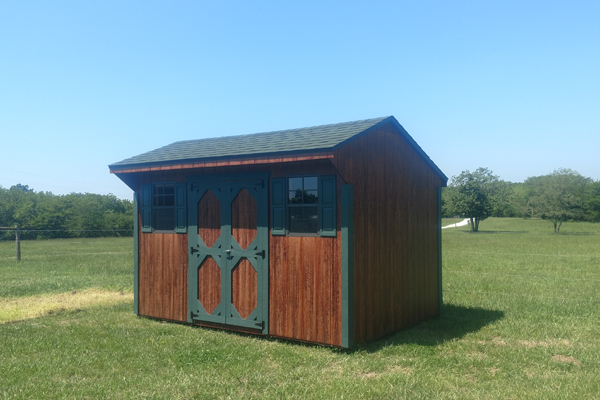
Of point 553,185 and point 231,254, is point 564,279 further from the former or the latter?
point 553,185

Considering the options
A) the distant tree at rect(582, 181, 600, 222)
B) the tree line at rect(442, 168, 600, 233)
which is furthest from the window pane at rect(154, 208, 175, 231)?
the distant tree at rect(582, 181, 600, 222)

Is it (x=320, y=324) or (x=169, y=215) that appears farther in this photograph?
(x=169, y=215)

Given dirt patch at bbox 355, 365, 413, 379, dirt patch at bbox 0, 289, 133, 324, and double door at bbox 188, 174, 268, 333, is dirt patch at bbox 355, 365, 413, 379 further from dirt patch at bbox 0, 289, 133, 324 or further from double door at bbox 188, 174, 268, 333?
dirt patch at bbox 0, 289, 133, 324

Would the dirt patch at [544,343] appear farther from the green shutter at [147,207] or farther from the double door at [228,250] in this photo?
the green shutter at [147,207]

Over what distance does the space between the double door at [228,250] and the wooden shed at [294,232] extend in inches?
0.8

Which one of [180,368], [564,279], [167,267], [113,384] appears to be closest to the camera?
[113,384]

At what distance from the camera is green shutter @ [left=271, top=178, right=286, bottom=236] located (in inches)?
326

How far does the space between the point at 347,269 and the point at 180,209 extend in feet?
12.3

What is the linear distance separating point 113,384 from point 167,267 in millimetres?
3972

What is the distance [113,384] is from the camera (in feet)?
19.9

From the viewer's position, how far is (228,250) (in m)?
8.91

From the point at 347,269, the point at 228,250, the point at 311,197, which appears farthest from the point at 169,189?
the point at 347,269

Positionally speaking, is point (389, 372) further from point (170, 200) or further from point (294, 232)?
point (170, 200)

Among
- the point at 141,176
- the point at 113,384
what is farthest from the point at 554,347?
the point at 141,176
